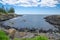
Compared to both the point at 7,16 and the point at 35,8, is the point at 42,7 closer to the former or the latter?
the point at 35,8

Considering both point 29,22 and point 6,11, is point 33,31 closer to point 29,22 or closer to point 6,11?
point 29,22

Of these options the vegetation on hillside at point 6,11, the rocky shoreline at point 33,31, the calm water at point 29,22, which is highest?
the vegetation on hillside at point 6,11

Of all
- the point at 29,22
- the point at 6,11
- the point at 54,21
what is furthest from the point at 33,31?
the point at 6,11

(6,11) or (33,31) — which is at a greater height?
(6,11)

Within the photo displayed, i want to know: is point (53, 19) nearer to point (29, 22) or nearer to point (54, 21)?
point (54, 21)

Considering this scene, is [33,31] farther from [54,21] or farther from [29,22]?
[54,21]

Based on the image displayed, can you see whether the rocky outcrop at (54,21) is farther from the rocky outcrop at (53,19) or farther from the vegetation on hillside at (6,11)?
the vegetation on hillside at (6,11)

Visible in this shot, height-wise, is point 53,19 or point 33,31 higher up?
point 53,19

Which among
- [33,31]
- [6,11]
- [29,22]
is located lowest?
[33,31]

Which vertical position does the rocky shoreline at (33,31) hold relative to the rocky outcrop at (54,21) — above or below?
below

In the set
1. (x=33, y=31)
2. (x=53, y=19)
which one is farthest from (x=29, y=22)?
(x=53, y=19)

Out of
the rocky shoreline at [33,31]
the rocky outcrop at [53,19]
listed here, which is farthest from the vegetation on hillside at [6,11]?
the rocky outcrop at [53,19]

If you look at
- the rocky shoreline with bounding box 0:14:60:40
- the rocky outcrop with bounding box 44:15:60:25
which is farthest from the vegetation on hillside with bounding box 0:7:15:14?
the rocky outcrop with bounding box 44:15:60:25

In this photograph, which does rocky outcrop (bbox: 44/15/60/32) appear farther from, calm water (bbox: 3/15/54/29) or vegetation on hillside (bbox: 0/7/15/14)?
vegetation on hillside (bbox: 0/7/15/14)
